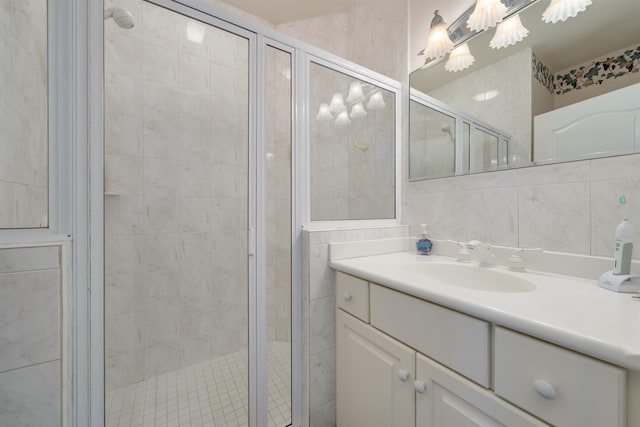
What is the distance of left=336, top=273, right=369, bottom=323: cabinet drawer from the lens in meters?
0.95

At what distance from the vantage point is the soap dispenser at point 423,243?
1291 millimetres

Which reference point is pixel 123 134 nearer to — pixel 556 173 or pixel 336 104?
pixel 336 104

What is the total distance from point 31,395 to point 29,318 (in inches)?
8.3

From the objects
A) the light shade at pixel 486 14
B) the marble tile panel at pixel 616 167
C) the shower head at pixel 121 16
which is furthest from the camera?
the light shade at pixel 486 14

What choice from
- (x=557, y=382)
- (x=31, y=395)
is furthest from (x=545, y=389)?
(x=31, y=395)

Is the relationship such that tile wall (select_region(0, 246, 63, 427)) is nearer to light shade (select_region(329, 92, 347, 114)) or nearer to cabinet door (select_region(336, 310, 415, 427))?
cabinet door (select_region(336, 310, 415, 427))

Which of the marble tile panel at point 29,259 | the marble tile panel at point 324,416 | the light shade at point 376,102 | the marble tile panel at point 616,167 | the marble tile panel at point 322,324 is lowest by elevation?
the marble tile panel at point 324,416

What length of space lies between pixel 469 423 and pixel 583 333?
0.36m

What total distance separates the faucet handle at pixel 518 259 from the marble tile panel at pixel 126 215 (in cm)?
158

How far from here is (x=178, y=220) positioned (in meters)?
1.35

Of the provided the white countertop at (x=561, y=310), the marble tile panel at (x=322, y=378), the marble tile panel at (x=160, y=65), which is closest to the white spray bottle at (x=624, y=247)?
the white countertop at (x=561, y=310)

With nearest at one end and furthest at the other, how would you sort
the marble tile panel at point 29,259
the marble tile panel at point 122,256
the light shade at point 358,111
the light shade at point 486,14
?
the marble tile panel at point 29,259
the marble tile panel at point 122,256
the light shade at point 486,14
the light shade at point 358,111

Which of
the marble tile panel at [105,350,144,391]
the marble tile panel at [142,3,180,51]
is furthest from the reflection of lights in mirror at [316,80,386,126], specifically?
the marble tile panel at [105,350,144,391]

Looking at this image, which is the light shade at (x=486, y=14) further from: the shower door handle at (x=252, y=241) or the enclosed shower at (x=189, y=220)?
the shower door handle at (x=252, y=241)
